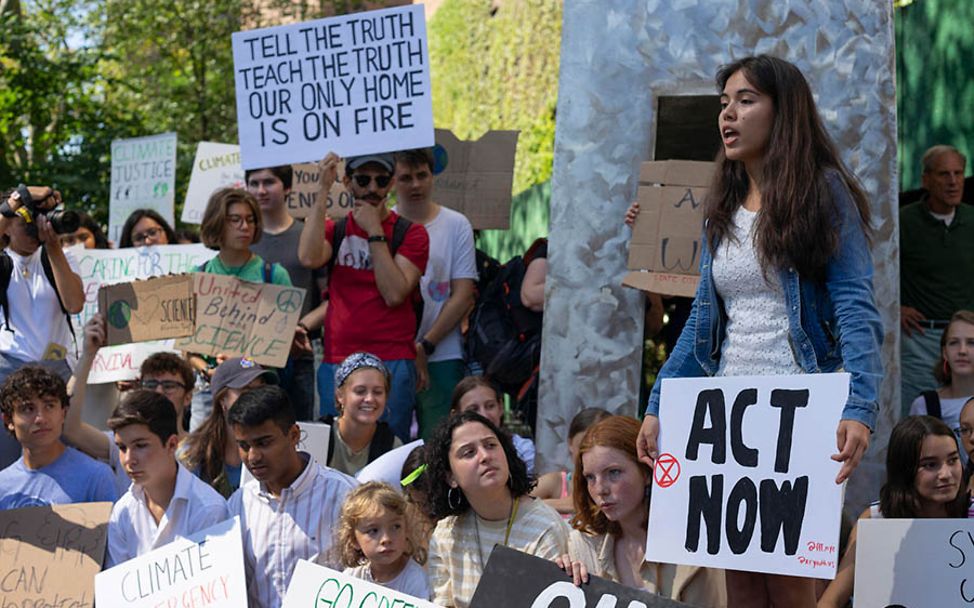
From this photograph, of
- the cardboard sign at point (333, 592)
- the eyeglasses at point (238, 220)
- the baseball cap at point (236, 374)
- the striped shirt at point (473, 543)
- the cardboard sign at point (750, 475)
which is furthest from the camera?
the eyeglasses at point (238, 220)

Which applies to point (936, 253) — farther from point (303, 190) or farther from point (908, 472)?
point (303, 190)

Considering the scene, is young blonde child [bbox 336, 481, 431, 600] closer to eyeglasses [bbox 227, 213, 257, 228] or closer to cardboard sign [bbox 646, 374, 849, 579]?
cardboard sign [bbox 646, 374, 849, 579]

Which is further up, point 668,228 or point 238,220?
point 238,220

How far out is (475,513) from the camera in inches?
211

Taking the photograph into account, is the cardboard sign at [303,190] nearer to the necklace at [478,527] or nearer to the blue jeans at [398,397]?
the blue jeans at [398,397]

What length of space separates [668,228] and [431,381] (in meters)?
1.53

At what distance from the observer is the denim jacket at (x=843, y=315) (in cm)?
394

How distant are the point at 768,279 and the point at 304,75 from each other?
4.29 m

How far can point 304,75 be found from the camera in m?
7.90

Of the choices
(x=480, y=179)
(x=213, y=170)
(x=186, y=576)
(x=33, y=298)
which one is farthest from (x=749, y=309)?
(x=213, y=170)

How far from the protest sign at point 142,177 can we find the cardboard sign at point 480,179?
325 cm

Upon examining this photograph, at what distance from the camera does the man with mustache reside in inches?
319

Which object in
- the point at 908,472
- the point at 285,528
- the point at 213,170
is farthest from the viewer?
the point at 213,170

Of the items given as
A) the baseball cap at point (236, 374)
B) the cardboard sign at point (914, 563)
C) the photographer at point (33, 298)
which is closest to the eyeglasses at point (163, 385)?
the baseball cap at point (236, 374)
